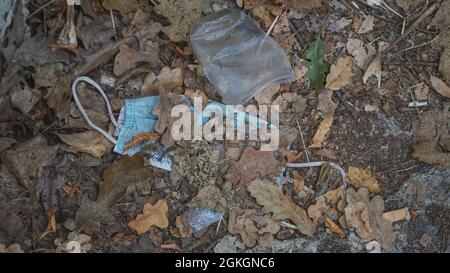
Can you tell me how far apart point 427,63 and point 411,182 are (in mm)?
603

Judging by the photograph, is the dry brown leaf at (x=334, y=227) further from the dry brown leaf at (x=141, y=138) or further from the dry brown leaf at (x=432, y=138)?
the dry brown leaf at (x=141, y=138)

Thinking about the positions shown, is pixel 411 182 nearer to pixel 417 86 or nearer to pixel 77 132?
pixel 417 86

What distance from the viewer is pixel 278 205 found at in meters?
2.50

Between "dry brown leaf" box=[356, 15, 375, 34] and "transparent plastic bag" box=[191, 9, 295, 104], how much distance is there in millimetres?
411

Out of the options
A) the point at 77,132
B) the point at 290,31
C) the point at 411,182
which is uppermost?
the point at 290,31

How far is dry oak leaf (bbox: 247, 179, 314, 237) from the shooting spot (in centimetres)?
250

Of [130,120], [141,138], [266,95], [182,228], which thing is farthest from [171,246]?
[266,95]

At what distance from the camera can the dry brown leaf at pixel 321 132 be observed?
2.58 metres

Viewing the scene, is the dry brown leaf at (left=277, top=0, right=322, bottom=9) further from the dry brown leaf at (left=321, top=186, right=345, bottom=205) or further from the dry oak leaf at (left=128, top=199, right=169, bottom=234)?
the dry oak leaf at (left=128, top=199, right=169, bottom=234)
